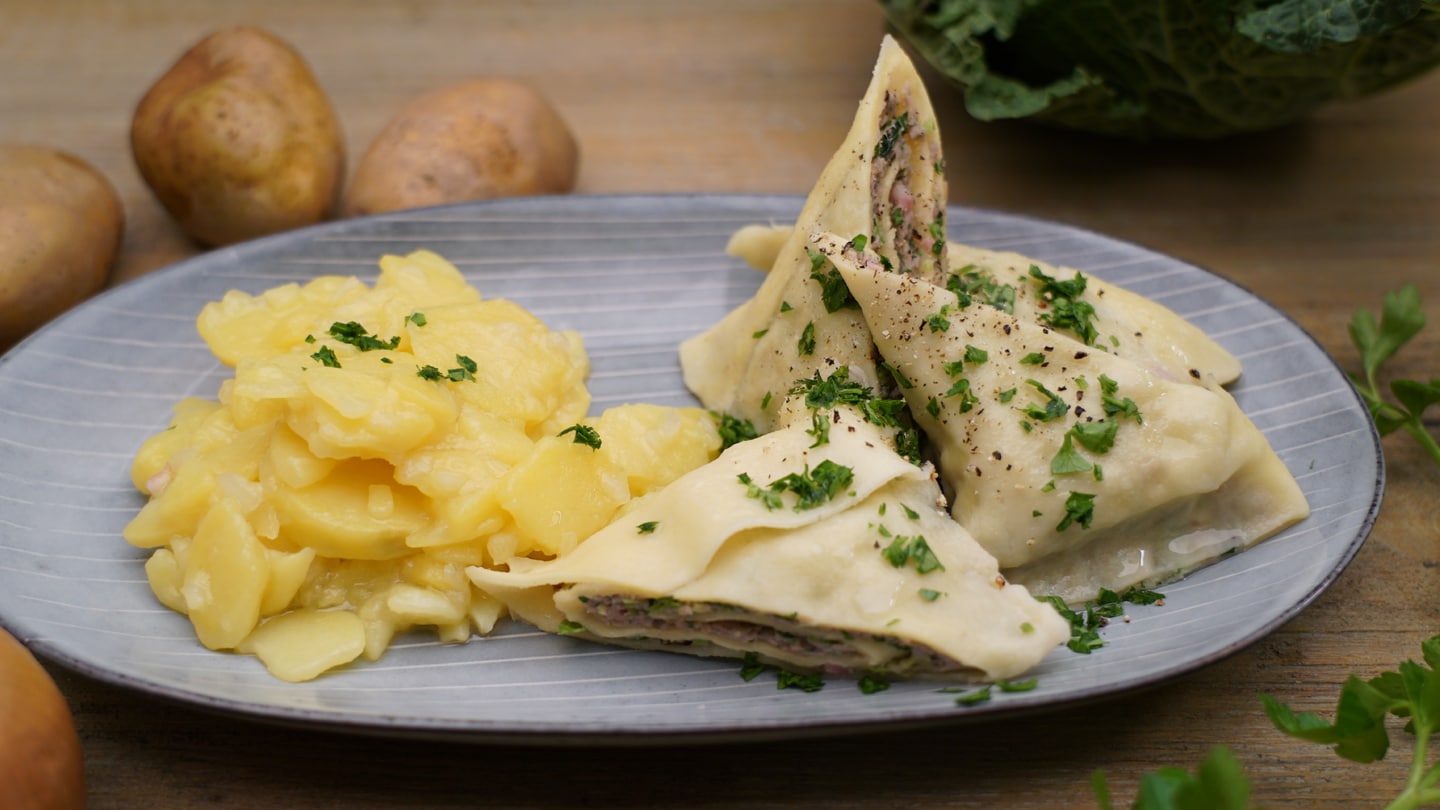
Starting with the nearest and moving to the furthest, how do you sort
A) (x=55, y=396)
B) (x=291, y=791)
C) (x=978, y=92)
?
(x=291, y=791)
(x=55, y=396)
(x=978, y=92)

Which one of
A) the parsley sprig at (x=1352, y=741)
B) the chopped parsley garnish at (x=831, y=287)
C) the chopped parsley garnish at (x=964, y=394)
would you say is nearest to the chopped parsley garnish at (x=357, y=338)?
the chopped parsley garnish at (x=831, y=287)

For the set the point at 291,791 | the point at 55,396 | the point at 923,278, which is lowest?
the point at 291,791

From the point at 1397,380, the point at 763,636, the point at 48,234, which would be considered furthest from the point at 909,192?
the point at 48,234

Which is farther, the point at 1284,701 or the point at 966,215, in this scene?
the point at 966,215

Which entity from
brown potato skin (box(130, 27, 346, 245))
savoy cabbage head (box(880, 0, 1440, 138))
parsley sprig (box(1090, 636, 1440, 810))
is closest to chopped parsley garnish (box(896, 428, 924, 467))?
parsley sprig (box(1090, 636, 1440, 810))

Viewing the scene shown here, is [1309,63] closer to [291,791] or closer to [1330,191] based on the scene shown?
[1330,191]

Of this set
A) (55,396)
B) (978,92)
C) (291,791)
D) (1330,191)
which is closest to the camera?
(291,791)

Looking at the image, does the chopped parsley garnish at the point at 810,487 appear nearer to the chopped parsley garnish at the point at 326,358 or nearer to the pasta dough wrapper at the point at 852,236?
the pasta dough wrapper at the point at 852,236

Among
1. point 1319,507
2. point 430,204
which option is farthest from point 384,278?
point 1319,507
